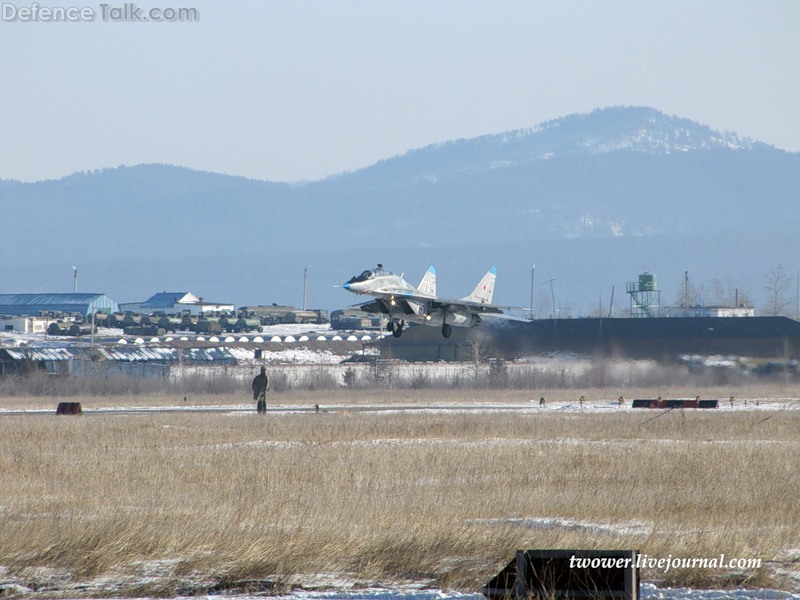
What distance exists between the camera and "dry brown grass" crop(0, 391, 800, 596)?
1306 centimetres

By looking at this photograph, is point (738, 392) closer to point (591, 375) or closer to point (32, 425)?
point (591, 375)

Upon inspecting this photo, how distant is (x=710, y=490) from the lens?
1892 cm

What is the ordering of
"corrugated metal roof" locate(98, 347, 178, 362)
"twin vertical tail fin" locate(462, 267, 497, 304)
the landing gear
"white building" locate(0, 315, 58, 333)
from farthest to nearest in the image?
1. "white building" locate(0, 315, 58, 333)
2. "corrugated metal roof" locate(98, 347, 178, 362)
3. "twin vertical tail fin" locate(462, 267, 497, 304)
4. the landing gear

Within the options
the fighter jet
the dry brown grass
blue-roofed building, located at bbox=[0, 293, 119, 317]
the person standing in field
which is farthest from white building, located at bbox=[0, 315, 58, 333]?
the dry brown grass

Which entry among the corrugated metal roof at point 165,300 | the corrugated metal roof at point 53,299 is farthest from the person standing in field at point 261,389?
the corrugated metal roof at point 165,300

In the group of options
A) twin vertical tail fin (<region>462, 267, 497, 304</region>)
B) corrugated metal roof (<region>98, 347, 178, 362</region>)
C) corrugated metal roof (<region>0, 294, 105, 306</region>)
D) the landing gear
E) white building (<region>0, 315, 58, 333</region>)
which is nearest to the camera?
the landing gear

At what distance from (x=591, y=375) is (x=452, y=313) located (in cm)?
1475

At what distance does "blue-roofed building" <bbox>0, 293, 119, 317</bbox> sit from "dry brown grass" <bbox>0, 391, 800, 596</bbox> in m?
119

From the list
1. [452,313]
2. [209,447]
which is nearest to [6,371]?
[452,313]

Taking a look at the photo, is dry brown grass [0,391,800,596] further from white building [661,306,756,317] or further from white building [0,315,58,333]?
white building [0,315,58,333]

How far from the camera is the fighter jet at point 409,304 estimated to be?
4547 centimetres

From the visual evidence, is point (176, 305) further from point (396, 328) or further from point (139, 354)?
point (396, 328)

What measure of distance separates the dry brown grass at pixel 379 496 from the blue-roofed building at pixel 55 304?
11850 cm

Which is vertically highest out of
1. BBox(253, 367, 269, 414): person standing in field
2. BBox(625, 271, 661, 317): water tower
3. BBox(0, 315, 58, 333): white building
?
BBox(625, 271, 661, 317): water tower
